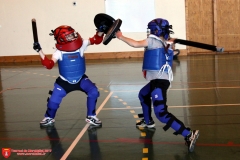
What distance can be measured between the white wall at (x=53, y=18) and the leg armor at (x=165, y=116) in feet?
36.2

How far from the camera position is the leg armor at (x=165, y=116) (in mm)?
4750

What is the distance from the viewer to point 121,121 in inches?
241

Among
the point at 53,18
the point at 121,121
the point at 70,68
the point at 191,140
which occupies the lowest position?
the point at 121,121

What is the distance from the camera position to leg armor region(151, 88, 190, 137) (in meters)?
4.75

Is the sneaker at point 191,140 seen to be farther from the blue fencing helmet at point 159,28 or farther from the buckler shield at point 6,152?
the buckler shield at point 6,152

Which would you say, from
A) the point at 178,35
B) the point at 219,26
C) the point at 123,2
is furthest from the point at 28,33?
the point at 219,26

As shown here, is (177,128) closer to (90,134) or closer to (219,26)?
(90,134)

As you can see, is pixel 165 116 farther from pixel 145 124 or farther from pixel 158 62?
pixel 145 124

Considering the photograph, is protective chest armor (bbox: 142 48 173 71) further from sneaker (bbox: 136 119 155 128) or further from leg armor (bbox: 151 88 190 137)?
sneaker (bbox: 136 119 155 128)

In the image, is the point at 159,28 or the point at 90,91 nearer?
the point at 159,28

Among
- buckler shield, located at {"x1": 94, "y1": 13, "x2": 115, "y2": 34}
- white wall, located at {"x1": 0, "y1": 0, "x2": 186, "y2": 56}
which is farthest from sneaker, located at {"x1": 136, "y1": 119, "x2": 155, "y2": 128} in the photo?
white wall, located at {"x1": 0, "y1": 0, "x2": 186, "y2": 56}

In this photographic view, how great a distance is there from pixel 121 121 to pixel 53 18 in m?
10.8

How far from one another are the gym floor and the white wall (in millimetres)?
5208

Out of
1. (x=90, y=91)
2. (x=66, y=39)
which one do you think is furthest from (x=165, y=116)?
(x=66, y=39)
